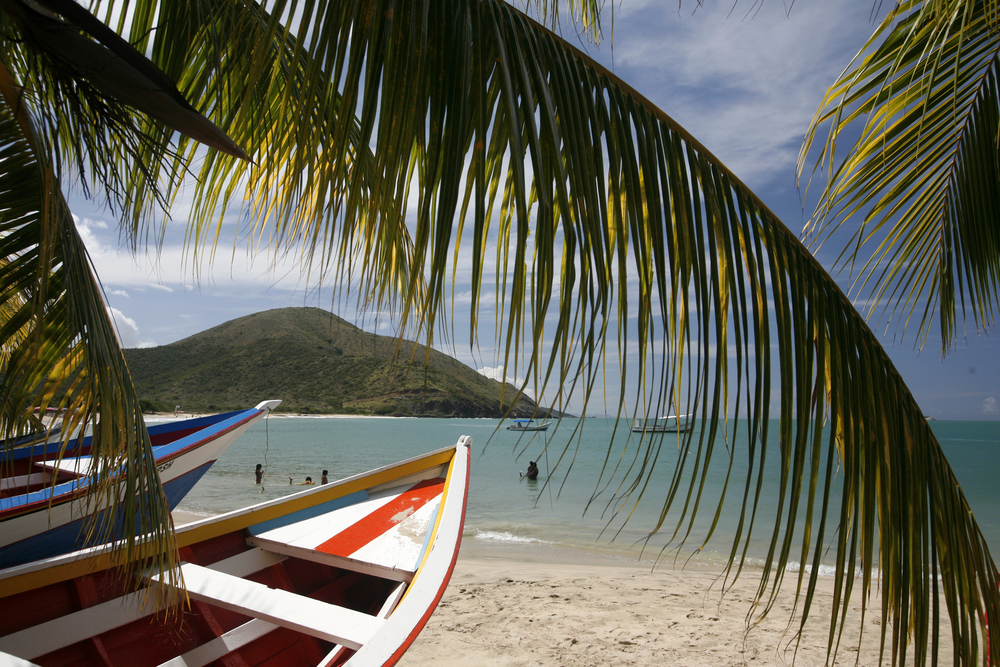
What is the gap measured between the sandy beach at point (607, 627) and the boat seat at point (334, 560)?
209 cm

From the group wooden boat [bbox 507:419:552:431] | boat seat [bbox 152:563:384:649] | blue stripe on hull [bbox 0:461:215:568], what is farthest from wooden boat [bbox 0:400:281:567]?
wooden boat [bbox 507:419:552:431]

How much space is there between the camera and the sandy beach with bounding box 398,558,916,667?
5363mm

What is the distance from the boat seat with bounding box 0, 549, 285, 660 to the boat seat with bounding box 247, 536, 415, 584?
0.83m

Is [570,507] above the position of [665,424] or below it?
below

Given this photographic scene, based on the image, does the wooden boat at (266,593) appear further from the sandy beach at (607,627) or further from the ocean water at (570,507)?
the sandy beach at (607,627)

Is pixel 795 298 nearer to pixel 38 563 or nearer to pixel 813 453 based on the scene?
pixel 813 453

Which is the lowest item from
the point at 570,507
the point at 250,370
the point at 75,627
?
the point at 570,507

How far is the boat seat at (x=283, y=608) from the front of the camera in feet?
8.42

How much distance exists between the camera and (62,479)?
17.8ft

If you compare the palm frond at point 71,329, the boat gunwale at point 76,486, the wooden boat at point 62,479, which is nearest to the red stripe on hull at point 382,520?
the boat gunwale at point 76,486

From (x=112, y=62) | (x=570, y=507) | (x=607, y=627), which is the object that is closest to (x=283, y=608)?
(x=112, y=62)

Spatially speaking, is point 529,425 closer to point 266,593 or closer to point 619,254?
point 619,254

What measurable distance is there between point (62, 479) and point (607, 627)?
5939 mm

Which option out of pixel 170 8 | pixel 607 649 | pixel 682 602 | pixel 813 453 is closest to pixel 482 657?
pixel 607 649
